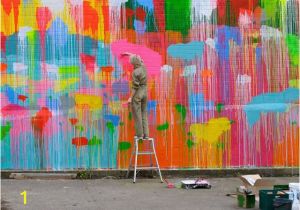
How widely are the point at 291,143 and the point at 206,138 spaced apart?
1.89m

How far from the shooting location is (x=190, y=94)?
1191 centimetres

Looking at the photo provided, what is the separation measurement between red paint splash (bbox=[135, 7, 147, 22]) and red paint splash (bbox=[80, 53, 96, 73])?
1285 millimetres

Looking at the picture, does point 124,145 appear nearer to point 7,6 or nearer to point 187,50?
point 187,50

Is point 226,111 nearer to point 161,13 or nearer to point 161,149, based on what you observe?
point 161,149

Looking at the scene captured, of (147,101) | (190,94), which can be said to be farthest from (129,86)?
(190,94)

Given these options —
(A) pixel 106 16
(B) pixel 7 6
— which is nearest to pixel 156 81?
(A) pixel 106 16

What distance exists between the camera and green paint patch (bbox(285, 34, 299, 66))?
1221 centimetres

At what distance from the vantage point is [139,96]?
11336 millimetres

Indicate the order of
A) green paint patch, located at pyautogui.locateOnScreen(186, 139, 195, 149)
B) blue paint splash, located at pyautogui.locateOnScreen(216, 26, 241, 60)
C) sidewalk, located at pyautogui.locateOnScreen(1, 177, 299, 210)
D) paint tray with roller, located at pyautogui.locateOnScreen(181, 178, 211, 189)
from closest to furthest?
sidewalk, located at pyautogui.locateOnScreen(1, 177, 299, 210) < paint tray with roller, located at pyautogui.locateOnScreen(181, 178, 211, 189) < green paint patch, located at pyautogui.locateOnScreen(186, 139, 195, 149) < blue paint splash, located at pyautogui.locateOnScreen(216, 26, 241, 60)

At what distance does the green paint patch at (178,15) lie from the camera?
468 inches

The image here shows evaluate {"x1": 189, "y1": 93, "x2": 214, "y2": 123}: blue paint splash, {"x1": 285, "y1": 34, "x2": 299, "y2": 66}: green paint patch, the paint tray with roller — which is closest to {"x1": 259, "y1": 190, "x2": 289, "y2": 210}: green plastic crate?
the paint tray with roller

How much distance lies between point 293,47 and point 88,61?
4.46 m

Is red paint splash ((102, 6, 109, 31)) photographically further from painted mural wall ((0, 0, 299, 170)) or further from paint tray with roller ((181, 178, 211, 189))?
paint tray with roller ((181, 178, 211, 189))

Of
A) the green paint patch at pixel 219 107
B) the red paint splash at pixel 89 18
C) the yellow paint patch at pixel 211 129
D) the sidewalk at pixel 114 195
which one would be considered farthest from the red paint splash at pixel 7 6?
the green paint patch at pixel 219 107
